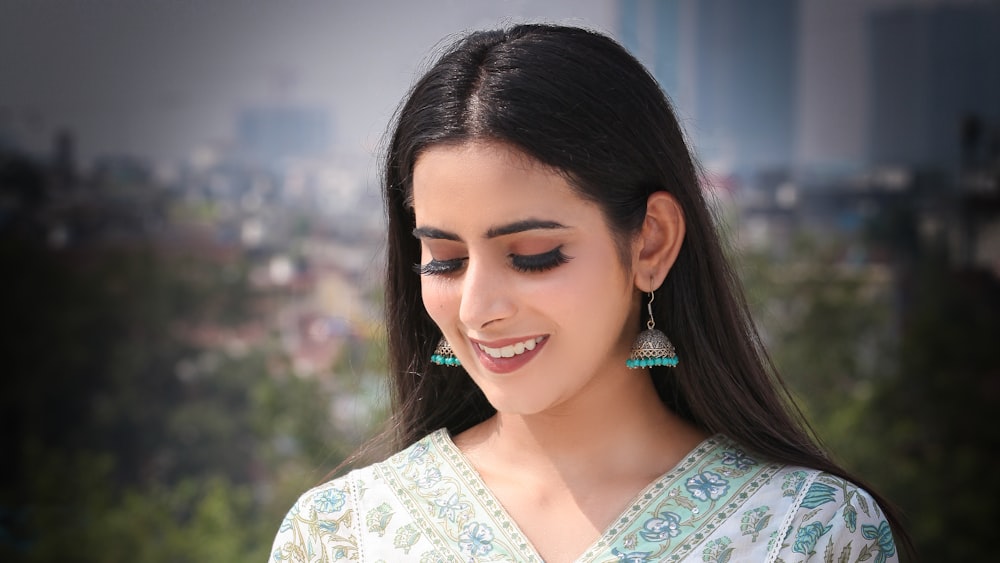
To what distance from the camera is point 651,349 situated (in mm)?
1687

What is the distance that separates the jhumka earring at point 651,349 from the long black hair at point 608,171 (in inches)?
1.0

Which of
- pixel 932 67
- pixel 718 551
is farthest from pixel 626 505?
pixel 932 67

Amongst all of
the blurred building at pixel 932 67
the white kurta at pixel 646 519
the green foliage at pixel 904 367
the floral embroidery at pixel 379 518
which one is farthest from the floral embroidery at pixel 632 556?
the blurred building at pixel 932 67

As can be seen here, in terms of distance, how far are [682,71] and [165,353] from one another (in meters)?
1.94

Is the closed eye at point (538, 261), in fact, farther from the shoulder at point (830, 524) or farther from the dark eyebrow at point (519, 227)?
the shoulder at point (830, 524)

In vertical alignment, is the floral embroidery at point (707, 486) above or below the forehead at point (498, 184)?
below

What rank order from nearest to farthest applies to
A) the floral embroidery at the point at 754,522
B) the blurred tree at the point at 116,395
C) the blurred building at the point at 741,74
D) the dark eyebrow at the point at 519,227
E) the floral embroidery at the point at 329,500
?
1. the dark eyebrow at the point at 519,227
2. the floral embroidery at the point at 754,522
3. the floral embroidery at the point at 329,500
4. the blurred building at the point at 741,74
5. the blurred tree at the point at 116,395

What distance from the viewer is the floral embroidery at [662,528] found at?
1645mm

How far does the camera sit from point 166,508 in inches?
163

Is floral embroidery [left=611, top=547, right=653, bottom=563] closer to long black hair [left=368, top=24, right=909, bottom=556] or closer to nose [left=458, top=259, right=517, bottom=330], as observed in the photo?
long black hair [left=368, top=24, right=909, bottom=556]

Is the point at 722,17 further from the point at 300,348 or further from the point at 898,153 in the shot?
the point at 300,348

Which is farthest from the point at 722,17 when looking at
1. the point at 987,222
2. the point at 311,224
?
the point at 311,224

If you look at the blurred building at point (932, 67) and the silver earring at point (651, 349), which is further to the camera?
the blurred building at point (932, 67)

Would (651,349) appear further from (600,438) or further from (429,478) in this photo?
(429,478)
